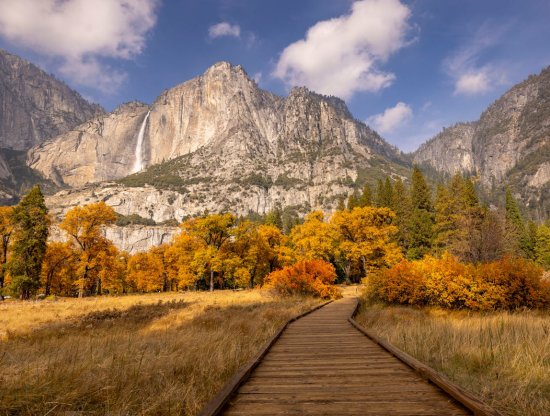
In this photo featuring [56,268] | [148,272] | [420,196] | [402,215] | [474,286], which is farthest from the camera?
[148,272]

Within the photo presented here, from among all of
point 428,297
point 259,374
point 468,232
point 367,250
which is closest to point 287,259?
point 367,250

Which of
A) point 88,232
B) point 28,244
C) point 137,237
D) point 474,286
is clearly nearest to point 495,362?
point 474,286

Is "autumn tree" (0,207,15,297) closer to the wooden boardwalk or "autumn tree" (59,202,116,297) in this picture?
"autumn tree" (59,202,116,297)

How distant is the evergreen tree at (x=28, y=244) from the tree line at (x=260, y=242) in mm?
101

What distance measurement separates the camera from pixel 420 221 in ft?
179

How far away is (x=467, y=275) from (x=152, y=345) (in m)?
16.2

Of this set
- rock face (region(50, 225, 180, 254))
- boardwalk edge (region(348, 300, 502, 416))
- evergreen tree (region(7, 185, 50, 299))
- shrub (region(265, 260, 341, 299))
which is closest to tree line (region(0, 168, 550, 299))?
evergreen tree (region(7, 185, 50, 299))

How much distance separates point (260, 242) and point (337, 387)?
48626 mm

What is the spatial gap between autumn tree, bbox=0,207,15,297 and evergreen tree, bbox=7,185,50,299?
3.75ft

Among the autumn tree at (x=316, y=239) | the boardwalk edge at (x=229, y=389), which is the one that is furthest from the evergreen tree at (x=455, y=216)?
the boardwalk edge at (x=229, y=389)

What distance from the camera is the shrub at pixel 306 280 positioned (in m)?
28.0

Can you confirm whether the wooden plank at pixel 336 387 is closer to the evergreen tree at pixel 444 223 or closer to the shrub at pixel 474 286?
the shrub at pixel 474 286

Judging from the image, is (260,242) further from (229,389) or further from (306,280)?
(229,389)

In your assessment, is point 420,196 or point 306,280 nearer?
point 306,280
